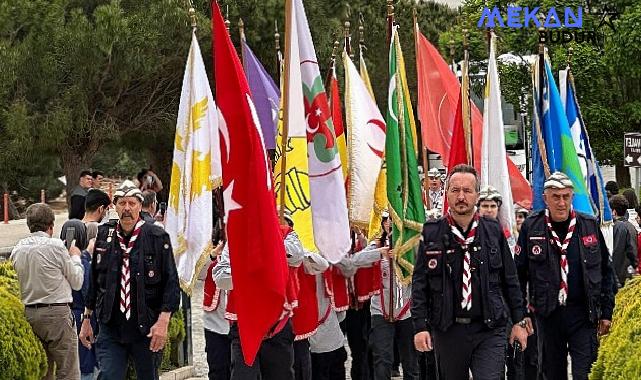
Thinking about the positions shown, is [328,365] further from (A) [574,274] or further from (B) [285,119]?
(A) [574,274]

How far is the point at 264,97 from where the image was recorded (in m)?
13.6

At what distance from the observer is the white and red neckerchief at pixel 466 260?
810 centimetres

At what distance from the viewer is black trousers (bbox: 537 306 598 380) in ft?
29.9

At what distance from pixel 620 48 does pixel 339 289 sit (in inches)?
Result: 586

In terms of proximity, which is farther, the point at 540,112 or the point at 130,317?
the point at 540,112

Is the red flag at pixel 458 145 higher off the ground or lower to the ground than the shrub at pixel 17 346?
higher

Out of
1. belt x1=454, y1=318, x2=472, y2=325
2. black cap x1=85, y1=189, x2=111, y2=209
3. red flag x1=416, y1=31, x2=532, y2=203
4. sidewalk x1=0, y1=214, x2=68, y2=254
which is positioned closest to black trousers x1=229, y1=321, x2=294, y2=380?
belt x1=454, y1=318, x2=472, y2=325

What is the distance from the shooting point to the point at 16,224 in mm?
38000

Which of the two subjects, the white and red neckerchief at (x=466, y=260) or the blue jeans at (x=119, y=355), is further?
the blue jeans at (x=119, y=355)

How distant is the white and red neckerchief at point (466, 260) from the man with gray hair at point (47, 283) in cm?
330

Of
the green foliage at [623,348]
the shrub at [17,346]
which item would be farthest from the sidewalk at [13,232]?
the green foliage at [623,348]

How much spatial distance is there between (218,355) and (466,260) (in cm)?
278

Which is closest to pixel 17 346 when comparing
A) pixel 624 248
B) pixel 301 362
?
pixel 301 362

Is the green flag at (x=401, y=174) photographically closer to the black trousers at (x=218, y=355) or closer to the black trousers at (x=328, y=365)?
the black trousers at (x=328, y=365)
